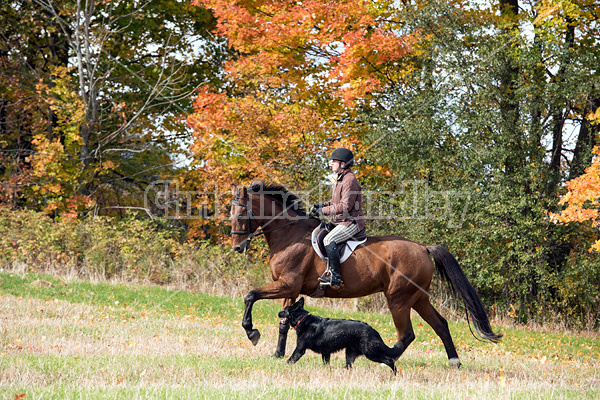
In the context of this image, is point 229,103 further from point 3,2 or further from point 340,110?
point 3,2

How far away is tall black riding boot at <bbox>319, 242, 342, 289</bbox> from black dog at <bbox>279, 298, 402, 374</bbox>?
57 centimetres

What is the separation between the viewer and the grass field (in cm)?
601

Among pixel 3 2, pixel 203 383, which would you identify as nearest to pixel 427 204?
pixel 203 383

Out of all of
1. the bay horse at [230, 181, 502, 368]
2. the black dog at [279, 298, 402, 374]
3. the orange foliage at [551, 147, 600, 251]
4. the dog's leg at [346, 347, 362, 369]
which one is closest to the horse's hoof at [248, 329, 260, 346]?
the bay horse at [230, 181, 502, 368]

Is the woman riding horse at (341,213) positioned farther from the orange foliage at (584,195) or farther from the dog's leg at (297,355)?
the orange foliage at (584,195)

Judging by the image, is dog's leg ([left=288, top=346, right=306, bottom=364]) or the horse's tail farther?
the horse's tail

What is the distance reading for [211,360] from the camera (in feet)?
25.2

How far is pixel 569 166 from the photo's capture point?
51.5 feet

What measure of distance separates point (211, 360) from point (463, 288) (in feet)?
12.1

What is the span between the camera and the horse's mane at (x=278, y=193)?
8711mm

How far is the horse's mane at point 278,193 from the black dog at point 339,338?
1.57 metres

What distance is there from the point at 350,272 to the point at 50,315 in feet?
20.6

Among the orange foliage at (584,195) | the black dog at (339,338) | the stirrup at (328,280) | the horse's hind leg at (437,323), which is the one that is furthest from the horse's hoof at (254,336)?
the orange foliage at (584,195)

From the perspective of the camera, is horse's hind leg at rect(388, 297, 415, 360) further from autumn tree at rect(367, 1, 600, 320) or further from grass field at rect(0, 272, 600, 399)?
autumn tree at rect(367, 1, 600, 320)
